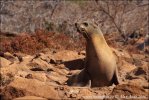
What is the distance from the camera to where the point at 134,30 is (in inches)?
784

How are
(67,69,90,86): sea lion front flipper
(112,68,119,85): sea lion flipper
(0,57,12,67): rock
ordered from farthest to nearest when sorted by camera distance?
1. (0,57,12,67): rock
2. (112,68,119,85): sea lion flipper
3. (67,69,90,86): sea lion front flipper

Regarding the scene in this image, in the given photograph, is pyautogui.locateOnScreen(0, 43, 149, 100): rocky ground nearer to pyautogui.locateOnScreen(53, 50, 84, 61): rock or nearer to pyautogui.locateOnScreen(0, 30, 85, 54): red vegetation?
pyautogui.locateOnScreen(53, 50, 84, 61): rock

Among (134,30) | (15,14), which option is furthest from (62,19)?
(134,30)

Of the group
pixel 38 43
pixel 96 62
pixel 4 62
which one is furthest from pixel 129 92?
pixel 38 43

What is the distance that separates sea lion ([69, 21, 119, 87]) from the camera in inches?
314

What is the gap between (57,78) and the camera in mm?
8789

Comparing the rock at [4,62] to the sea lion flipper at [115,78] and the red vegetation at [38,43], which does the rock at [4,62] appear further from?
the sea lion flipper at [115,78]

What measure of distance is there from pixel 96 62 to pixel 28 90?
2.58m

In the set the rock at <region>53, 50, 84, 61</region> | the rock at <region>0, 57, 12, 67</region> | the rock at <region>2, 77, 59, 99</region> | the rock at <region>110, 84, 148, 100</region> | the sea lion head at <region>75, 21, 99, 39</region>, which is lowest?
the rock at <region>53, 50, 84, 61</region>

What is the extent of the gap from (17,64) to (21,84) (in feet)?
13.1

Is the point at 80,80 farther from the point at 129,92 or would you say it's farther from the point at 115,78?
the point at 129,92

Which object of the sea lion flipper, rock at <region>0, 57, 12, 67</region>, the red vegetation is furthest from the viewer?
the red vegetation

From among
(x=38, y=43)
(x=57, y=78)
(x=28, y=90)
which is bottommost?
(x=57, y=78)

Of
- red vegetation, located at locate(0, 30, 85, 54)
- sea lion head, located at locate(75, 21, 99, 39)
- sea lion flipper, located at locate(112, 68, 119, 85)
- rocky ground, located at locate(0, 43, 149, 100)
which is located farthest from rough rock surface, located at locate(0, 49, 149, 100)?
red vegetation, located at locate(0, 30, 85, 54)
